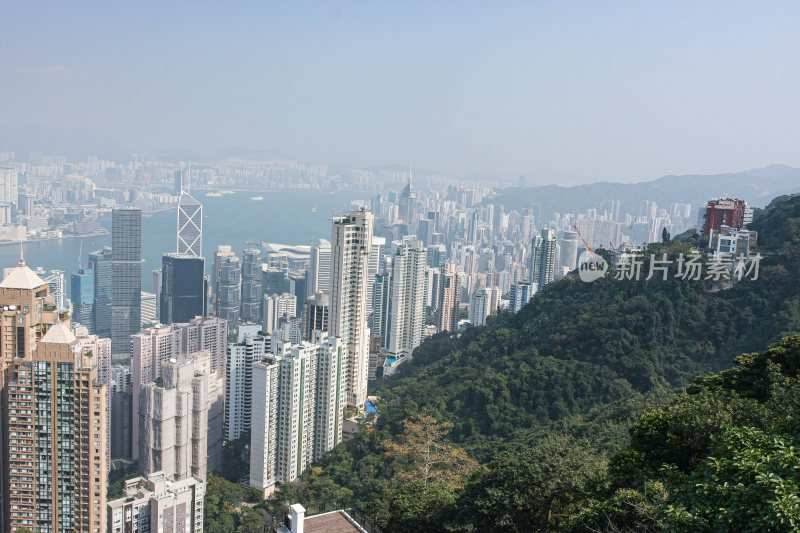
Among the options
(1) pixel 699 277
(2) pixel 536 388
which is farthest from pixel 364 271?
(1) pixel 699 277

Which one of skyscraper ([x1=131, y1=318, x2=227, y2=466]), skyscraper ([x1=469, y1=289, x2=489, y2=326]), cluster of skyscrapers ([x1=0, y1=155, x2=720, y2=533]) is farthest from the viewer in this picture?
skyscraper ([x1=469, y1=289, x2=489, y2=326])

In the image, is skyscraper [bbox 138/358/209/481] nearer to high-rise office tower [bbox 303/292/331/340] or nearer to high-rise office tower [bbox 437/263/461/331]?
high-rise office tower [bbox 303/292/331/340]

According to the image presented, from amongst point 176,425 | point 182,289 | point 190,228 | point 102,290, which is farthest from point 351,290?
point 190,228

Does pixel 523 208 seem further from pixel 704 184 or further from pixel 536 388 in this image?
pixel 536 388

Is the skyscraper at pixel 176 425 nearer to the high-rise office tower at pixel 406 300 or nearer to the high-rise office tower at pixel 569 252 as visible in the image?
the high-rise office tower at pixel 406 300

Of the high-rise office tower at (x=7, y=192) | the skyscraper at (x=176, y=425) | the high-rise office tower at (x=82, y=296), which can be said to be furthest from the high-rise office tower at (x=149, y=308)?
the skyscraper at (x=176, y=425)

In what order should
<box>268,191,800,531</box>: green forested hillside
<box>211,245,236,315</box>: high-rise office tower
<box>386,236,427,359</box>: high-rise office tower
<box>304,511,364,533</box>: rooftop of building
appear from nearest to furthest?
<box>268,191,800,531</box>: green forested hillside, <box>304,511,364,533</box>: rooftop of building, <box>386,236,427,359</box>: high-rise office tower, <box>211,245,236,315</box>: high-rise office tower

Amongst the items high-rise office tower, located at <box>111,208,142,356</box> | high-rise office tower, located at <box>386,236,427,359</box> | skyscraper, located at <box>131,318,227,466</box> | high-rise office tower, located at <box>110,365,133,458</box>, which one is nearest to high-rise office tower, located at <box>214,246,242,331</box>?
high-rise office tower, located at <box>111,208,142,356</box>
